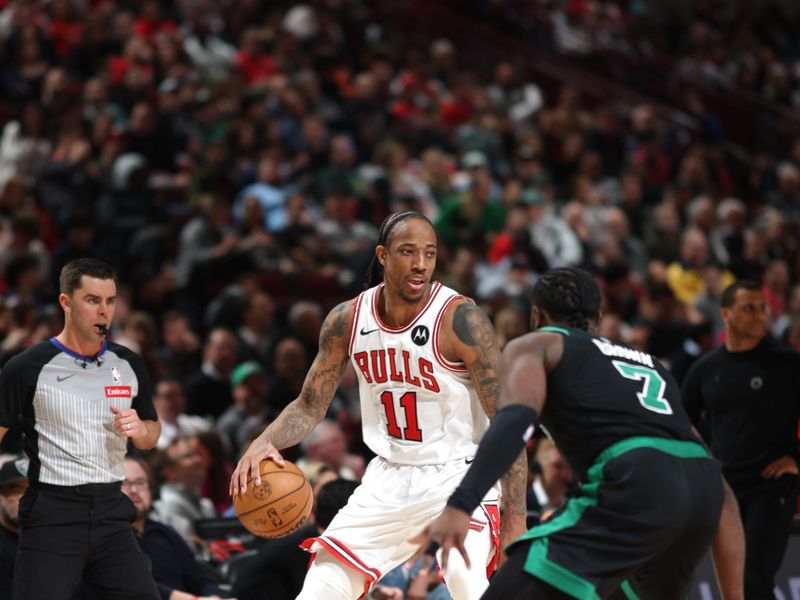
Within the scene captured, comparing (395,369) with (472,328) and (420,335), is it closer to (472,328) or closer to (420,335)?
(420,335)

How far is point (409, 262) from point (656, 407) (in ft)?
5.16

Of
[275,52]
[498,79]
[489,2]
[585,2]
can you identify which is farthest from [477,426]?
[585,2]

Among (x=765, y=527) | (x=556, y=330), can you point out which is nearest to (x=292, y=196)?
(x=765, y=527)

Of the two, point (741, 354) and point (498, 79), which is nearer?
point (741, 354)

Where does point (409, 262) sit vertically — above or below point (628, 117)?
below

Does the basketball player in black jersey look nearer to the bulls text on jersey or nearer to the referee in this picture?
the bulls text on jersey

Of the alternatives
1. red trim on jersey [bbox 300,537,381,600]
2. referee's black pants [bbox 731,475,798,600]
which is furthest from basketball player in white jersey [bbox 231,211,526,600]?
referee's black pants [bbox 731,475,798,600]

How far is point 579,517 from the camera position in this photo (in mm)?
4270

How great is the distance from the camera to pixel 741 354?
7.68 meters

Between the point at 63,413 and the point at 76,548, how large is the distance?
0.61 m

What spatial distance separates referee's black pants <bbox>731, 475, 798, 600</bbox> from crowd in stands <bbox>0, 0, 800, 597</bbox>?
1.62 m

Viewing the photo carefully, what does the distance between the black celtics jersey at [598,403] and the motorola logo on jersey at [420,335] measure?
47.0 inches

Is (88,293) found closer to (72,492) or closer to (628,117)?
(72,492)

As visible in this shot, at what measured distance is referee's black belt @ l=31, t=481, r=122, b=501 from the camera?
5.59 metres
